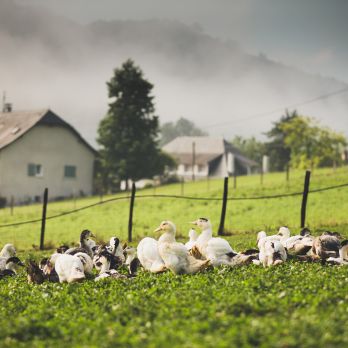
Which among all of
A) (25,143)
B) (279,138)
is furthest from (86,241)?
(279,138)

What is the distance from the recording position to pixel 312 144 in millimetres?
74000

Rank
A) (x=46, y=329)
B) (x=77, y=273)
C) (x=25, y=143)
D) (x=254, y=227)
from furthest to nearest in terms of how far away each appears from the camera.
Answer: (x=25, y=143), (x=254, y=227), (x=77, y=273), (x=46, y=329)

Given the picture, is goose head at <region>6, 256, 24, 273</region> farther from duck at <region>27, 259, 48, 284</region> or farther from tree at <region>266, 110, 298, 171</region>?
tree at <region>266, 110, 298, 171</region>

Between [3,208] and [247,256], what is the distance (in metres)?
44.4

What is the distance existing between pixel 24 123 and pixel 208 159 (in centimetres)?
3483

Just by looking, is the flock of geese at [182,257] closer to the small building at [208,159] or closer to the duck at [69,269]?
the duck at [69,269]

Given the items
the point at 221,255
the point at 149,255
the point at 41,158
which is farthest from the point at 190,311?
the point at 41,158

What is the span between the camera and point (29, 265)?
1287 centimetres

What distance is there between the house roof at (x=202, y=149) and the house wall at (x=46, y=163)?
27.2 m

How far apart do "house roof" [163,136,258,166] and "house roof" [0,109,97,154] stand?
28.0m

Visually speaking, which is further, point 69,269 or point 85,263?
point 85,263

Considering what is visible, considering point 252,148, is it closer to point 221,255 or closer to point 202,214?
point 202,214

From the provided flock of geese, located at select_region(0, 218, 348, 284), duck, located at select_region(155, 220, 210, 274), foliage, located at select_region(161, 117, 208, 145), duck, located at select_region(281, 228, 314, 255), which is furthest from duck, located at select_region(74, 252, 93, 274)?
foliage, located at select_region(161, 117, 208, 145)

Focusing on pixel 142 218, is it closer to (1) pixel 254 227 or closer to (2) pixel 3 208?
(1) pixel 254 227
